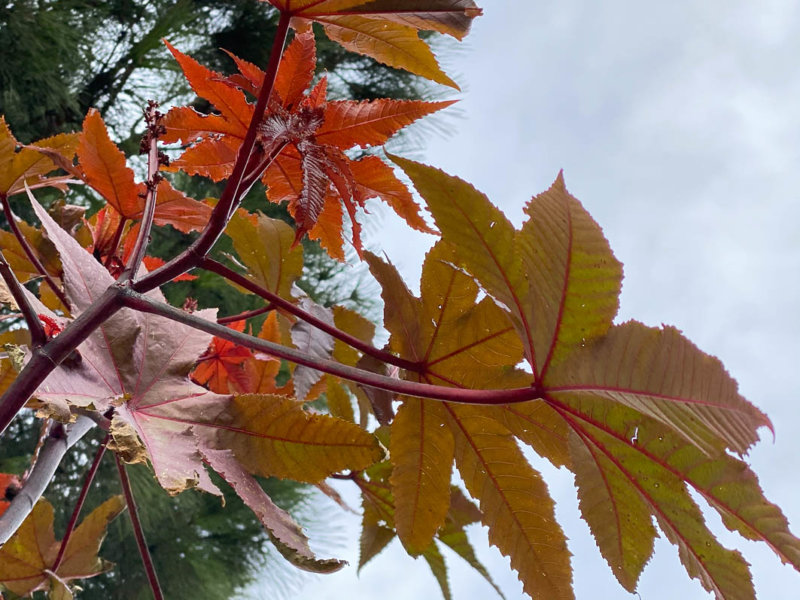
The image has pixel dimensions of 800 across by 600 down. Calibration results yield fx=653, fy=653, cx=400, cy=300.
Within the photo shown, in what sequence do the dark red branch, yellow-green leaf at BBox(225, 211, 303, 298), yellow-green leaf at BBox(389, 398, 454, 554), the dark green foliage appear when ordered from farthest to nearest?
the dark green foliage
yellow-green leaf at BBox(225, 211, 303, 298)
yellow-green leaf at BBox(389, 398, 454, 554)
the dark red branch

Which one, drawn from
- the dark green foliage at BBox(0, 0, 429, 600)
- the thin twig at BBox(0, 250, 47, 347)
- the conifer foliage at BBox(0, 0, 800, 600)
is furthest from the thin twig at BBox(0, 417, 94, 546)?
the dark green foliage at BBox(0, 0, 429, 600)

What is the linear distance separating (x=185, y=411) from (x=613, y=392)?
18 centimetres

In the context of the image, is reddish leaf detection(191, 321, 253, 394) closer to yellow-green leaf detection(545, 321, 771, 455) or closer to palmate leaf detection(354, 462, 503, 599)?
palmate leaf detection(354, 462, 503, 599)

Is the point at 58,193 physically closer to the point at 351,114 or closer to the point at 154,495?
the point at 154,495

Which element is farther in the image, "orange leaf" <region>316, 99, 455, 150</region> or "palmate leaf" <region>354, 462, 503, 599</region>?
"palmate leaf" <region>354, 462, 503, 599</region>

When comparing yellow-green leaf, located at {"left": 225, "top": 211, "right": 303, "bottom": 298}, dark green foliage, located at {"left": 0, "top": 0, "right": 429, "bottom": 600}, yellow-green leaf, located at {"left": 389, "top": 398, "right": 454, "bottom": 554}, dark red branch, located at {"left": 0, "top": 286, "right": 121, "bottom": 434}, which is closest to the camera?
dark red branch, located at {"left": 0, "top": 286, "right": 121, "bottom": 434}

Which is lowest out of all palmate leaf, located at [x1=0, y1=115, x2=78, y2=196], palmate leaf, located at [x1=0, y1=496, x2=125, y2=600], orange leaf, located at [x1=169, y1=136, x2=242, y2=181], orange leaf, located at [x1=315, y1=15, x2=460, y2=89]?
palmate leaf, located at [x1=0, y1=496, x2=125, y2=600]

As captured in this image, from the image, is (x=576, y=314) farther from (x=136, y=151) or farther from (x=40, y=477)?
(x=136, y=151)

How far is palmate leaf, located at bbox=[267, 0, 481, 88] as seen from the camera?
0.95 ft

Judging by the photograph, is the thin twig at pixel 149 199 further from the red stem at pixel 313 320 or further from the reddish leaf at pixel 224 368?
the reddish leaf at pixel 224 368

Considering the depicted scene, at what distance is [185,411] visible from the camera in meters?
0.29

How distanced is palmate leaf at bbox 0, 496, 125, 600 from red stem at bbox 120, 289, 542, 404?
27 cm

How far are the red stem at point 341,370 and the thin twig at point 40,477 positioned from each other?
0.42 feet

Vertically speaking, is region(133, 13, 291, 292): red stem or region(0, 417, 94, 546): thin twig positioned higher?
region(133, 13, 291, 292): red stem
